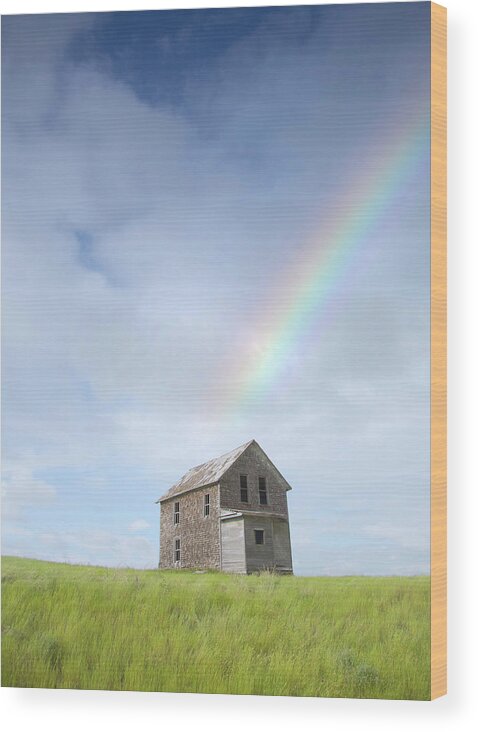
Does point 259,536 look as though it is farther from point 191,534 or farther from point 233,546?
point 191,534

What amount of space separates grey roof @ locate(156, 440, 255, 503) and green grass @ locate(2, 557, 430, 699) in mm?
627

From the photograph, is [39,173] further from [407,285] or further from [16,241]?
[407,285]

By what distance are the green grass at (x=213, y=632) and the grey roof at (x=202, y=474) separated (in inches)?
24.7

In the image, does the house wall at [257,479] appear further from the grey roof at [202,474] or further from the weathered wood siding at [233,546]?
the weathered wood siding at [233,546]

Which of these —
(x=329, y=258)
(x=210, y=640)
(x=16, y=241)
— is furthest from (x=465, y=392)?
(x=16, y=241)

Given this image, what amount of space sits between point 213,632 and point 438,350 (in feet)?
8.45

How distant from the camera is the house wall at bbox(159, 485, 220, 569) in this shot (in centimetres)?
691

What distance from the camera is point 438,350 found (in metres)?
6.55

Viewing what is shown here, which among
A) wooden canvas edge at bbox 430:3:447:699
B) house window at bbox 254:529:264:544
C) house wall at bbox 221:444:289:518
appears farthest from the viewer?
house window at bbox 254:529:264:544

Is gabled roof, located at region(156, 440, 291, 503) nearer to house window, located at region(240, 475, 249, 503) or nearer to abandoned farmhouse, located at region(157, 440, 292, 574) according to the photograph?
abandoned farmhouse, located at region(157, 440, 292, 574)

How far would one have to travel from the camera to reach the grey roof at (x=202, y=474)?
6.84 m

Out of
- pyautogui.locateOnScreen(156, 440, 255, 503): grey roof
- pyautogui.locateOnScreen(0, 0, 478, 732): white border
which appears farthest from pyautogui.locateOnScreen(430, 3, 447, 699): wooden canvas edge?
pyautogui.locateOnScreen(156, 440, 255, 503): grey roof

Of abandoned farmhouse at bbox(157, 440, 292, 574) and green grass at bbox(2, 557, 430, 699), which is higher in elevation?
abandoned farmhouse at bbox(157, 440, 292, 574)

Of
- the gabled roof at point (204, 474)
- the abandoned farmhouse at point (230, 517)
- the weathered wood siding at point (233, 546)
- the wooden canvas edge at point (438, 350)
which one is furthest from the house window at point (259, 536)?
the wooden canvas edge at point (438, 350)
